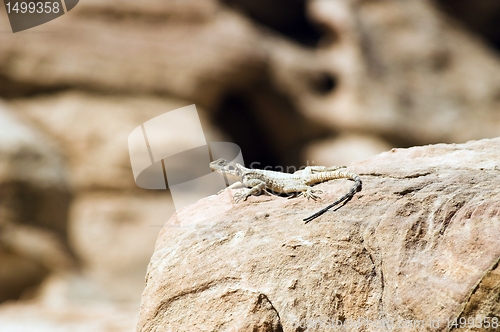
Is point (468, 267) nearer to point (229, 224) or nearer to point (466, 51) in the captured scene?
point (229, 224)

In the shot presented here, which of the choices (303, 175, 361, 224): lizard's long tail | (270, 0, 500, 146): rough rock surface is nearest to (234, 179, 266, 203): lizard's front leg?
(303, 175, 361, 224): lizard's long tail

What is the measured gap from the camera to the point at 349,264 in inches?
146

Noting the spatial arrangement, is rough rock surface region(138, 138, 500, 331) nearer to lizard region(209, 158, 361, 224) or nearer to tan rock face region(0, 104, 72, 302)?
lizard region(209, 158, 361, 224)

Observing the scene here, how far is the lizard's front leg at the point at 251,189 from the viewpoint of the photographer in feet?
16.1

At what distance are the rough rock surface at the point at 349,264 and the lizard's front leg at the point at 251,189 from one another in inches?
19.6

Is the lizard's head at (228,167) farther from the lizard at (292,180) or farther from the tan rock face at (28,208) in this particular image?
the tan rock face at (28,208)

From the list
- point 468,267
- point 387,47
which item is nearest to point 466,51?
point 387,47

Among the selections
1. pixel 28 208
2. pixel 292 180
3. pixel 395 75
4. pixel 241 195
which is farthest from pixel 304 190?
pixel 395 75

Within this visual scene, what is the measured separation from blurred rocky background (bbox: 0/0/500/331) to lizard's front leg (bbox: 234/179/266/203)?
5.04 m

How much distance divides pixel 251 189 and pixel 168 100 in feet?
22.5

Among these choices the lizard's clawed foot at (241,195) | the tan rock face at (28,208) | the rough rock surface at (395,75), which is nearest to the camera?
the lizard's clawed foot at (241,195)

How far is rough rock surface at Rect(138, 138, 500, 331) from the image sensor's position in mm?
3461

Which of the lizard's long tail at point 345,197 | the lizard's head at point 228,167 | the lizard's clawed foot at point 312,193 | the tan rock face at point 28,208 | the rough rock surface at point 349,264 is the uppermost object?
the tan rock face at point 28,208

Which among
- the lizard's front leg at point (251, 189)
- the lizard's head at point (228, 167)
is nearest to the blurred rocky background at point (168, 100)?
the lizard's head at point (228, 167)
